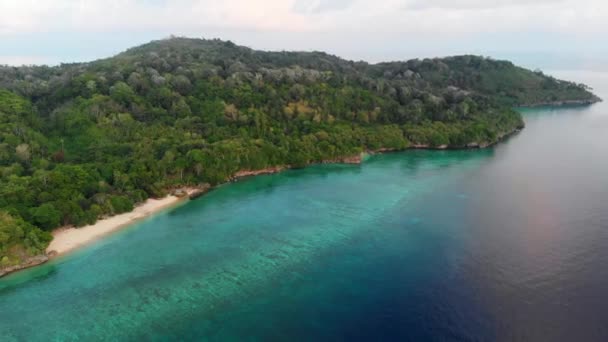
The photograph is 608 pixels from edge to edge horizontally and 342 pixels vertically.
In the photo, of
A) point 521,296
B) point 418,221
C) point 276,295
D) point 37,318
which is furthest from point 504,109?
point 37,318

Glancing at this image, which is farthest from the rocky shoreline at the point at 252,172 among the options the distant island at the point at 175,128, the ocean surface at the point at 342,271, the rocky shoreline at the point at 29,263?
the ocean surface at the point at 342,271

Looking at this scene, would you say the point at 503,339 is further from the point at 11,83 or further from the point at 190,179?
the point at 11,83

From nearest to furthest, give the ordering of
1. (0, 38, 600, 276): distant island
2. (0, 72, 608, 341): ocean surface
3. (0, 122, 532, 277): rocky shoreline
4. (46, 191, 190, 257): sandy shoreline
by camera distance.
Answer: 1. (0, 72, 608, 341): ocean surface
2. (0, 122, 532, 277): rocky shoreline
3. (46, 191, 190, 257): sandy shoreline
4. (0, 38, 600, 276): distant island

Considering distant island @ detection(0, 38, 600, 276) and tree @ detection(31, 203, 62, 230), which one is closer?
tree @ detection(31, 203, 62, 230)

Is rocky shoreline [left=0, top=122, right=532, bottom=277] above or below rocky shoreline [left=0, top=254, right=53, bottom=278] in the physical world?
above

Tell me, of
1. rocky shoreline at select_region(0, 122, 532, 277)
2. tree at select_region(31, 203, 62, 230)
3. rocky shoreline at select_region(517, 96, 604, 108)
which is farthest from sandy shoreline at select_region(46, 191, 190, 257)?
rocky shoreline at select_region(517, 96, 604, 108)

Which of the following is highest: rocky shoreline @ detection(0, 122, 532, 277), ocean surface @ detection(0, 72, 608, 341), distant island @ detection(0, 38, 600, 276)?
distant island @ detection(0, 38, 600, 276)

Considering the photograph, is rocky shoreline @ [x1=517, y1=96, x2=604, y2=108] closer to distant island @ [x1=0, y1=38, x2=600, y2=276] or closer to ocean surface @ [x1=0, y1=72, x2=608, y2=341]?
distant island @ [x1=0, y1=38, x2=600, y2=276]
